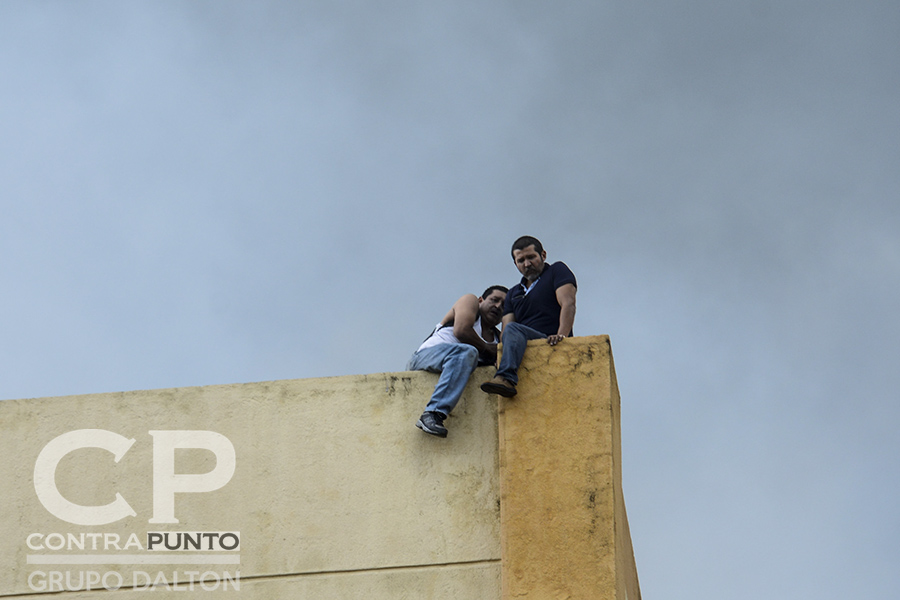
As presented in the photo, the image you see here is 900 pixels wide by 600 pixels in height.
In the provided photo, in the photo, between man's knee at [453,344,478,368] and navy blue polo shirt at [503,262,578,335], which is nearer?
man's knee at [453,344,478,368]

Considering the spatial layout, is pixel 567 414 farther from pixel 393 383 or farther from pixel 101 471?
pixel 101 471

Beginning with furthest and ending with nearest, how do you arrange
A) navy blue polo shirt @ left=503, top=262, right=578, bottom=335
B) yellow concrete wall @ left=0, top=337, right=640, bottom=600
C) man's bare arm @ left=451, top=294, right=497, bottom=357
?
man's bare arm @ left=451, top=294, right=497, bottom=357, navy blue polo shirt @ left=503, top=262, right=578, bottom=335, yellow concrete wall @ left=0, top=337, right=640, bottom=600

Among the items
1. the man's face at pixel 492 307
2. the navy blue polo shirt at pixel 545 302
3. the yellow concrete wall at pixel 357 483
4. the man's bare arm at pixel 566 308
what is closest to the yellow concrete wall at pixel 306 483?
the yellow concrete wall at pixel 357 483

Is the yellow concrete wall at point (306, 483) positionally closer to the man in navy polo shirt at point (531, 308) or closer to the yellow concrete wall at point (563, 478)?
the yellow concrete wall at point (563, 478)

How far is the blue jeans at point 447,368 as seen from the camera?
8.35m

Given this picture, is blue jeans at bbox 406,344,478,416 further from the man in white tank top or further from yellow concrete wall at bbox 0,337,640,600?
yellow concrete wall at bbox 0,337,640,600

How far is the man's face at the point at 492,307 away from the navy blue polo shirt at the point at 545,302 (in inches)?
19.0

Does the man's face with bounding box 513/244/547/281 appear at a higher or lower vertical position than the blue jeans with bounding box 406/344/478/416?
higher

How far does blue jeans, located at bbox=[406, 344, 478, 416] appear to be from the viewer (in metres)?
8.35

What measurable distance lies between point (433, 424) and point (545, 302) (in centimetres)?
128

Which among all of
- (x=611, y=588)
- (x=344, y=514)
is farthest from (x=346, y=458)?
(x=611, y=588)

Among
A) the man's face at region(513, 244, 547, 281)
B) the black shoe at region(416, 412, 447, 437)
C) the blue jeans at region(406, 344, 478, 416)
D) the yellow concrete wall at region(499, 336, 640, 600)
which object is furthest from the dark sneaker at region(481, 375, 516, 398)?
the man's face at region(513, 244, 547, 281)

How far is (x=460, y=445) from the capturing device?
27.6 feet

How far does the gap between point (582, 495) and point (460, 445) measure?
1028 mm
